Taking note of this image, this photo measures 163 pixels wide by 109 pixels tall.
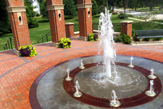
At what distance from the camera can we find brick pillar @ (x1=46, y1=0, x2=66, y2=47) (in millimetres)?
13898

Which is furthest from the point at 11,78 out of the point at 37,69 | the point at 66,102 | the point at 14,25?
the point at 14,25

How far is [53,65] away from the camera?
10.1 meters

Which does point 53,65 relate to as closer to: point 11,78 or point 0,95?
point 11,78

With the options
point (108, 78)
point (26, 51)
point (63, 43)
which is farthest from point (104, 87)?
point (63, 43)

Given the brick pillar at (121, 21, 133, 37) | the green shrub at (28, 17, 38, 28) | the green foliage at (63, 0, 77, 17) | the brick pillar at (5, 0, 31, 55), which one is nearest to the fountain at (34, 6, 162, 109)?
the brick pillar at (5, 0, 31, 55)

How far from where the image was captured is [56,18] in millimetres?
14141

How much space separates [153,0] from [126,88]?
3196 cm

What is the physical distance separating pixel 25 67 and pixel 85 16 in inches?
362

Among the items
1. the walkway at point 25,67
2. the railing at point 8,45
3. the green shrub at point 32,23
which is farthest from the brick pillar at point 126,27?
the green shrub at point 32,23

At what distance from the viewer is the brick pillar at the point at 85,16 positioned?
15930 mm

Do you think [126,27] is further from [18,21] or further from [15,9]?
[15,9]

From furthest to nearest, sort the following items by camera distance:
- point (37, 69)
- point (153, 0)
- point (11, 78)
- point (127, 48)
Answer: point (153, 0) → point (127, 48) → point (37, 69) → point (11, 78)

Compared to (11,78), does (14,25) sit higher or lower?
higher

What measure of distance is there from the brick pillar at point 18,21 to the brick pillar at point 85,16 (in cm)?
647
